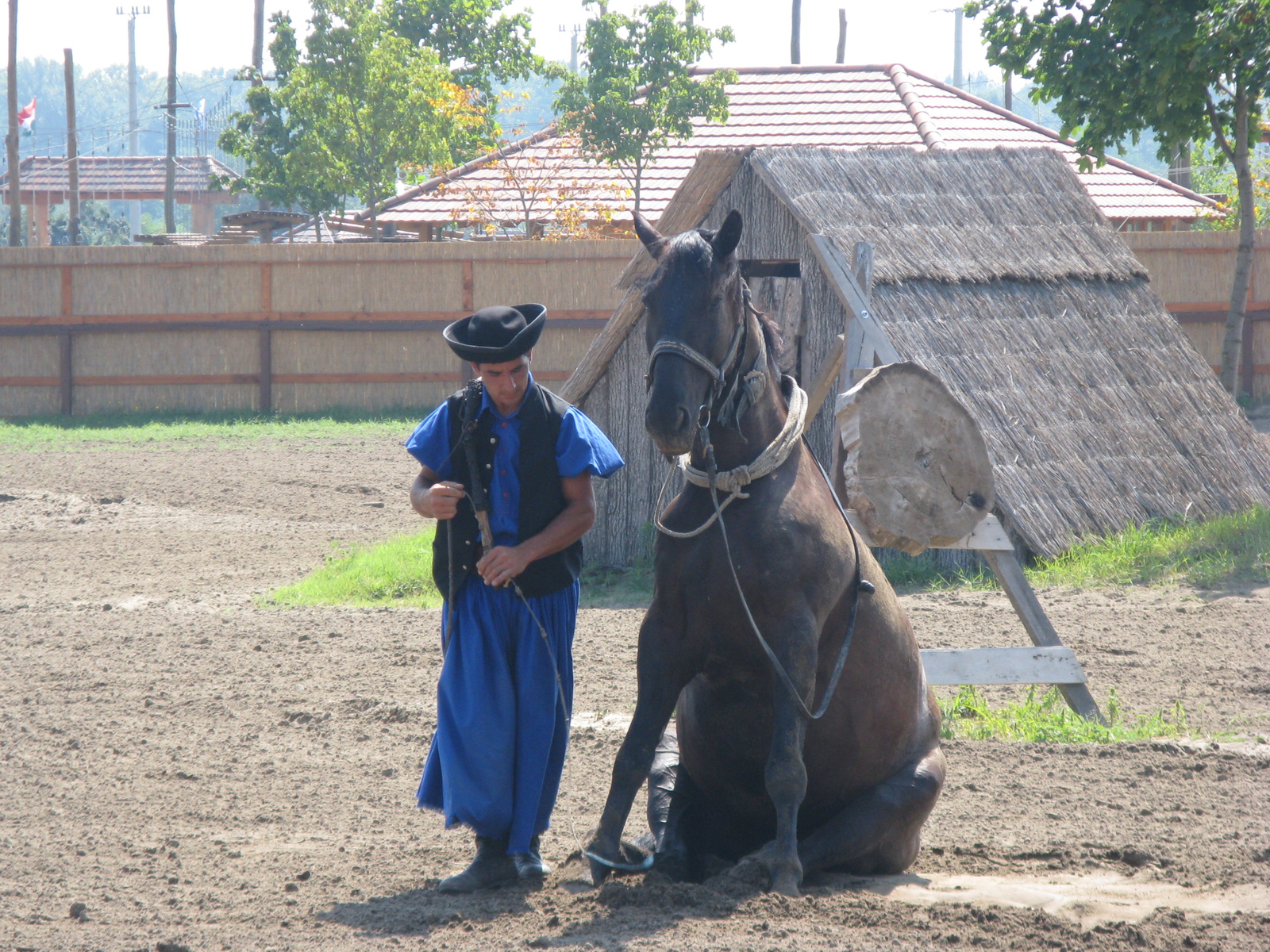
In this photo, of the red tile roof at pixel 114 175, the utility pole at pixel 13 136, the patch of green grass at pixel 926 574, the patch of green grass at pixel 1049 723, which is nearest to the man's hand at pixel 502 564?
the patch of green grass at pixel 1049 723

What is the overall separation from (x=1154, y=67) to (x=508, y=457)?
938cm

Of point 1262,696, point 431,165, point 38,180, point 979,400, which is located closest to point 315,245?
point 431,165

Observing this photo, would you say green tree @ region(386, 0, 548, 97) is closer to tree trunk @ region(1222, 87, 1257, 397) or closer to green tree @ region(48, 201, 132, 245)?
tree trunk @ region(1222, 87, 1257, 397)

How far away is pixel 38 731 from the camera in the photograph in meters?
5.64

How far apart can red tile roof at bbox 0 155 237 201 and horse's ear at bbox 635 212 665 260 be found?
45569 mm

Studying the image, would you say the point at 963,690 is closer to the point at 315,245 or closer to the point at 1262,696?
the point at 1262,696

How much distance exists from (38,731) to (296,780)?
4.81 feet

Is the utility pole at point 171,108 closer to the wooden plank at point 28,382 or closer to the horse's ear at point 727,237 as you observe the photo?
the wooden plank at point 28,382

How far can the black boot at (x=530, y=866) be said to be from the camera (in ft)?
12.4

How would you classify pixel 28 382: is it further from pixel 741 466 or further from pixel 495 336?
pixel 741 466

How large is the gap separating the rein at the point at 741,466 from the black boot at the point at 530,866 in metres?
0.33

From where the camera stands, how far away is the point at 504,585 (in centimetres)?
387

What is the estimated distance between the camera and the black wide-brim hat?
12.3ft

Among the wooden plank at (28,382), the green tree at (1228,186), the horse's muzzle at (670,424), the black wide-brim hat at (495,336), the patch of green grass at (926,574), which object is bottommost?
the patch of green grass at (926,574)
